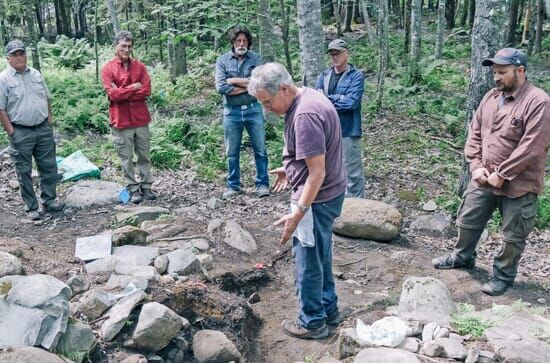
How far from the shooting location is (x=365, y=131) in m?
11.7

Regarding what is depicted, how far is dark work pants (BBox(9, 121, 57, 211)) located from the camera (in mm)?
7055

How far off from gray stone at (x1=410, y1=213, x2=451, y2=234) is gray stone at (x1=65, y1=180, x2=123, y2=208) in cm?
417

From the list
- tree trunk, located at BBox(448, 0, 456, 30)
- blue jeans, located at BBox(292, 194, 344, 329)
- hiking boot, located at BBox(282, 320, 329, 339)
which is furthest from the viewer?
tree trunk, located at BBox(448, 0, 456, 30)

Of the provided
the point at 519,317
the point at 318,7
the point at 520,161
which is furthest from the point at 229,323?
the point at 318,7

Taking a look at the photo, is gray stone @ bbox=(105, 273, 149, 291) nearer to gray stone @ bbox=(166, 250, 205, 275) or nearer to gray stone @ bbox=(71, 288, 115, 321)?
gray stone @ bbox=(71, 288, 115, 321)

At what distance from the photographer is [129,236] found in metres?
5.98

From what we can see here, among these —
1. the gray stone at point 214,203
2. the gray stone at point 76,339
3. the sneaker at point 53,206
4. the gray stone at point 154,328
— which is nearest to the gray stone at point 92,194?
the sneaker at point 53,206

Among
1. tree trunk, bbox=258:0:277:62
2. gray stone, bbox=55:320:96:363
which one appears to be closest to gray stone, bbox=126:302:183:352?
gray stone, bbox=55:320:96:363

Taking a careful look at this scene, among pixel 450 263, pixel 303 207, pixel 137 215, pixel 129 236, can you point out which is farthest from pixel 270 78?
pixel 137 215

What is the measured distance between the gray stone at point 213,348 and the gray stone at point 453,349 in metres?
1.56

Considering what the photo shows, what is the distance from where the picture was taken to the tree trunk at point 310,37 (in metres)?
7.69

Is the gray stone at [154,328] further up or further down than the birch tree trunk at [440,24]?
further down

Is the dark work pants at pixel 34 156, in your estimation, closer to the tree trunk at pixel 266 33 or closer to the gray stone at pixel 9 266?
the gray stone at pixel 9 266

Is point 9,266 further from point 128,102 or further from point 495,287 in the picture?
point 495,287
